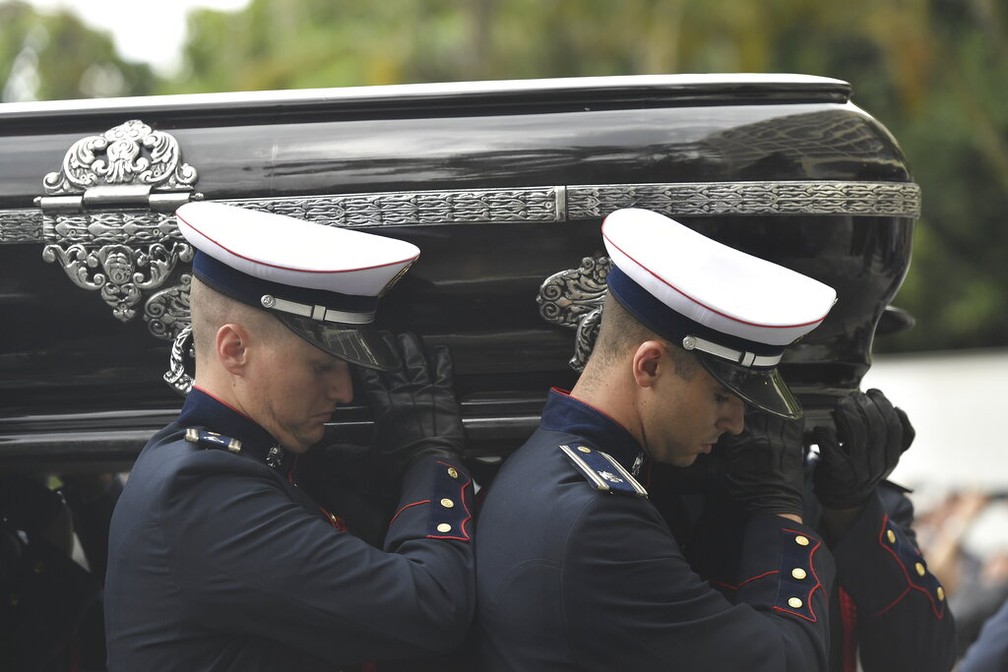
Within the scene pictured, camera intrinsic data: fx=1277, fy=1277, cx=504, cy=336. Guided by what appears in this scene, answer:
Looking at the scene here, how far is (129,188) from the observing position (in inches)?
101

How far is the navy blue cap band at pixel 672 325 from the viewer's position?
2.31m

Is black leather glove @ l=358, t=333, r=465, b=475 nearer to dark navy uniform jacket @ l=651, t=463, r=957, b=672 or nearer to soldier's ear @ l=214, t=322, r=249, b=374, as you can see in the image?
soldier's ear @ l=214, t=322, r=249, b=374

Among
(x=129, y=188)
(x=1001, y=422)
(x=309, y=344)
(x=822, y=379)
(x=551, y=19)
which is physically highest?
(x=129, y=188)

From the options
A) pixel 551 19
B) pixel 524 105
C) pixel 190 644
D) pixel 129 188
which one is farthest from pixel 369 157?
pixel 551 19

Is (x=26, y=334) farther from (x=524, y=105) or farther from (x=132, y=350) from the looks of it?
(x=524, y=105)

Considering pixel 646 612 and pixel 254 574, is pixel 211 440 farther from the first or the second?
pixel 646 612

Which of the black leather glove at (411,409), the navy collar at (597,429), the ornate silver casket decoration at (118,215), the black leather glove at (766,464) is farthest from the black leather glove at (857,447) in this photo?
the ornate silver casket decoration at (118,215)

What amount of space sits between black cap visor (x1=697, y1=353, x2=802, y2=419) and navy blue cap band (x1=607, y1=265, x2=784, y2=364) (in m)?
0.04

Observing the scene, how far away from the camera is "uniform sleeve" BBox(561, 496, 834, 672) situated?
221cm

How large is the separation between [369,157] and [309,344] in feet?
1.38

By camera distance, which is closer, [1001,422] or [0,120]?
[0,120]

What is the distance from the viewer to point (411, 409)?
2486mm

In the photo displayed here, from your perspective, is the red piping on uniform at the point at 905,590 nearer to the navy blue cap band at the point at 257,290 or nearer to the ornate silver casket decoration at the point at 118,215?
the navy blue cap band at the point at 257,290

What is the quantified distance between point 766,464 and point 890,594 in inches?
20.2
